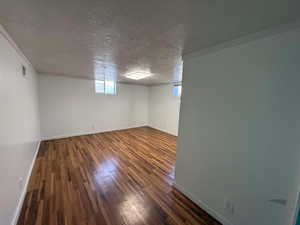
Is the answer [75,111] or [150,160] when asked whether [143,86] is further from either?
[150,160]

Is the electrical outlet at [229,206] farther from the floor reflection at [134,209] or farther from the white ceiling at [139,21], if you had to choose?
the white ceiling at [139,21]

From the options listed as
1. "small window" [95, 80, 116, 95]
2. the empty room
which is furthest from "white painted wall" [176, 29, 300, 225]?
"small window" [95, 80, 116, 95]

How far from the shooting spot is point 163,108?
585 centimetres

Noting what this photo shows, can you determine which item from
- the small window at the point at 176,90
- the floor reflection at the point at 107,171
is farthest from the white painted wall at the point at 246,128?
the small window at the point at 176,90

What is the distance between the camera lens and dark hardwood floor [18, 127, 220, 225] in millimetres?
1581

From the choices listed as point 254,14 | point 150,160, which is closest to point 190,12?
point 254,14

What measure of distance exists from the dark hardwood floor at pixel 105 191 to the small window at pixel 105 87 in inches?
103

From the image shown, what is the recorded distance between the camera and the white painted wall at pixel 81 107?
4073 mm

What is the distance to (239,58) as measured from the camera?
137cm

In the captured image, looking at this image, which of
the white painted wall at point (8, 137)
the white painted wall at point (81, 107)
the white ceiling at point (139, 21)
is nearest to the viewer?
the white ceiling at point (139, 21)

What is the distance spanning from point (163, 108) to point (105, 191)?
4.34m

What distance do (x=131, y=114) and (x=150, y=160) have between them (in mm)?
3460

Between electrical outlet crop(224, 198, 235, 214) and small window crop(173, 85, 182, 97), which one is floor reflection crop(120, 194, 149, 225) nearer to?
electrical outlet crop(224, 198, 235, 214)

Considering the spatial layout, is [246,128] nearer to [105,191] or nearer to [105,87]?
[105,191]
